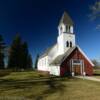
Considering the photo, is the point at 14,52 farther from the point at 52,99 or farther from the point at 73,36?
the point at 52,99

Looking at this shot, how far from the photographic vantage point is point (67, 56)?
109 ft

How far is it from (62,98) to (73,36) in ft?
91.8

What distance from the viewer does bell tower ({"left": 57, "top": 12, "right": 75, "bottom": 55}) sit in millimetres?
37750

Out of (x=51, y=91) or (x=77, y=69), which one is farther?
(x=77, y=69)

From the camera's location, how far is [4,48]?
61625mm

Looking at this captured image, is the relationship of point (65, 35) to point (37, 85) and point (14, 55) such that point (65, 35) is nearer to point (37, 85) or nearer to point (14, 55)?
point (37, 85)

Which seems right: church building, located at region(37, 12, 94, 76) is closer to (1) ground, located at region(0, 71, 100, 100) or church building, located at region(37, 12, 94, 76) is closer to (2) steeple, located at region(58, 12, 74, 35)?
(2) steeple, located at region(58, 12, 74, 35)

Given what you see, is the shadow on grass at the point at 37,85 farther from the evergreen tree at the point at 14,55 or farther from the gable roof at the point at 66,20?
the evergreen tree at the point at 14,55

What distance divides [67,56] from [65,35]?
6410 millimetres

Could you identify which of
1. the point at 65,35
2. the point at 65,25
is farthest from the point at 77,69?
the point at 65,25

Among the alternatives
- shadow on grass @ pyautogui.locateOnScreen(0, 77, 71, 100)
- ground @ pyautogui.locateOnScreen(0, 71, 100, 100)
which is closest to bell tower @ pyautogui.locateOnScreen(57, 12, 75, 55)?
shadow on grass @ pyautogui.locateOnScreen(0, 77, 71, 100)

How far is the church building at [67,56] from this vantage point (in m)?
33.3

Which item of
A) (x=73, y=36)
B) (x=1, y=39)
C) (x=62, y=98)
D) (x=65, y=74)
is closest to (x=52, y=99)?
(x=62, y=98)

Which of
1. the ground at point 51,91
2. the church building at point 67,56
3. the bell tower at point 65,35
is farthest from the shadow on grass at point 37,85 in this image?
the bell tower at point 65,35
